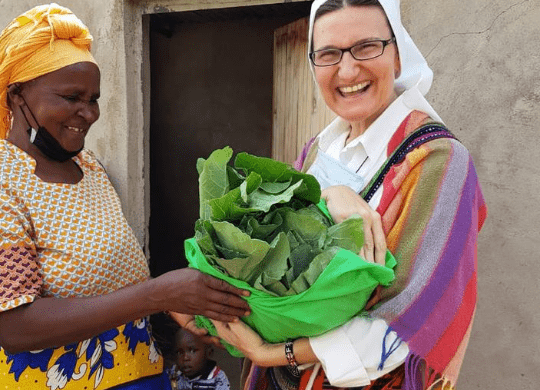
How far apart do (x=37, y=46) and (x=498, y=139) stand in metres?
1.91

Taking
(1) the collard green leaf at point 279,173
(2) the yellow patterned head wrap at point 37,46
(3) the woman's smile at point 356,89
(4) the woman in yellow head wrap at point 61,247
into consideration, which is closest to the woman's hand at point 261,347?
(4) the woman in yellow head wrap at point 61,247

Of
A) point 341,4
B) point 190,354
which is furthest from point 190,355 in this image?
point 341,4

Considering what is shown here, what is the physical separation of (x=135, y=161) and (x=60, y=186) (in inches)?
53.4

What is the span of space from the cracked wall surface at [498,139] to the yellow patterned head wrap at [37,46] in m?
1.49

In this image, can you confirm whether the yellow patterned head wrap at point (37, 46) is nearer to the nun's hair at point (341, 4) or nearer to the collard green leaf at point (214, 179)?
the collard green leaf at point (214, 179)

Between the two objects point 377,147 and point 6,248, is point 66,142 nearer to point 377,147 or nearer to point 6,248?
point 6,248

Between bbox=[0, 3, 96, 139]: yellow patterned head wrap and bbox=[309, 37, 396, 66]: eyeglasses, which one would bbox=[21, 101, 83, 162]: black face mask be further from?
bbox=[309, 37, 396, 66]: eyeglasses

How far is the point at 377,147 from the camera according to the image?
1.53 metres

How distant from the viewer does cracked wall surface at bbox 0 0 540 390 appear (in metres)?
2.07

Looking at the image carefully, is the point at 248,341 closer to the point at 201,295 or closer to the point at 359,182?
the point at 201,295

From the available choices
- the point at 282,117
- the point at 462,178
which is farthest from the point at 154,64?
the point at 462,178

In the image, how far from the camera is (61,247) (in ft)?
5.58

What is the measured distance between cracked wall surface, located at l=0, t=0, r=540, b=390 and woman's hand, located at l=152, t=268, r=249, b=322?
1358mm

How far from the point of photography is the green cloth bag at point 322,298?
3.86 feet
